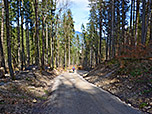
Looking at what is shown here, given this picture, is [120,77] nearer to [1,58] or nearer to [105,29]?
[1,58]

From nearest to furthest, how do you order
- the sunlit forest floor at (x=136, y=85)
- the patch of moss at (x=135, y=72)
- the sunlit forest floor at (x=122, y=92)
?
the sunlit forest floor at (x=122, y=92)
the sunlit forest floor at (x=136, y=85)
the patch of moss at (x=135, y=72)

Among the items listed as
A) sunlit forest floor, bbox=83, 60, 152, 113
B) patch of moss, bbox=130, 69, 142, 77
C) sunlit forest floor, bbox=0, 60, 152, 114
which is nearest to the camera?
sunlit forest floor, bbox=0, 60, 152, 114

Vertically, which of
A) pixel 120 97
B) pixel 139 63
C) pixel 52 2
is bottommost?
pixel 120 97

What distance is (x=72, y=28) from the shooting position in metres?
44.1

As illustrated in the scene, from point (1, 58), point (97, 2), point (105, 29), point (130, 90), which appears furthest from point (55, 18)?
point (130, 90)

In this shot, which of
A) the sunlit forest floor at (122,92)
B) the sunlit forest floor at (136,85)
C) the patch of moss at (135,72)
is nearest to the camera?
the sunlit forest floor at (122,92)

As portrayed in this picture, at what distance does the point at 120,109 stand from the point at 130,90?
9.01ft

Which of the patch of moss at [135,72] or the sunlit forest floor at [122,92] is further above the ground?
the patch of moss at [135,72]

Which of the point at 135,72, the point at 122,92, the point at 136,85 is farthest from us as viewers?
the point at 135,72

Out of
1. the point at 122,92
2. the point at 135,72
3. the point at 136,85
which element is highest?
the point at 135,72

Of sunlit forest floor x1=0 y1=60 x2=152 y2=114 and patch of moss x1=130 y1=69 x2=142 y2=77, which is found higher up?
patch of moss x1=130 y1=69 x2=142 y2=77

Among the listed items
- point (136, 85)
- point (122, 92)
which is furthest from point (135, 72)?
point (122, 92)

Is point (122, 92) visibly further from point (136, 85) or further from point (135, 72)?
point (135, 72)

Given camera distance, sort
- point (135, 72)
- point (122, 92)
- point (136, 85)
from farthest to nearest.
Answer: point (135, 72)
point (122, 92)
point (136, 85)
